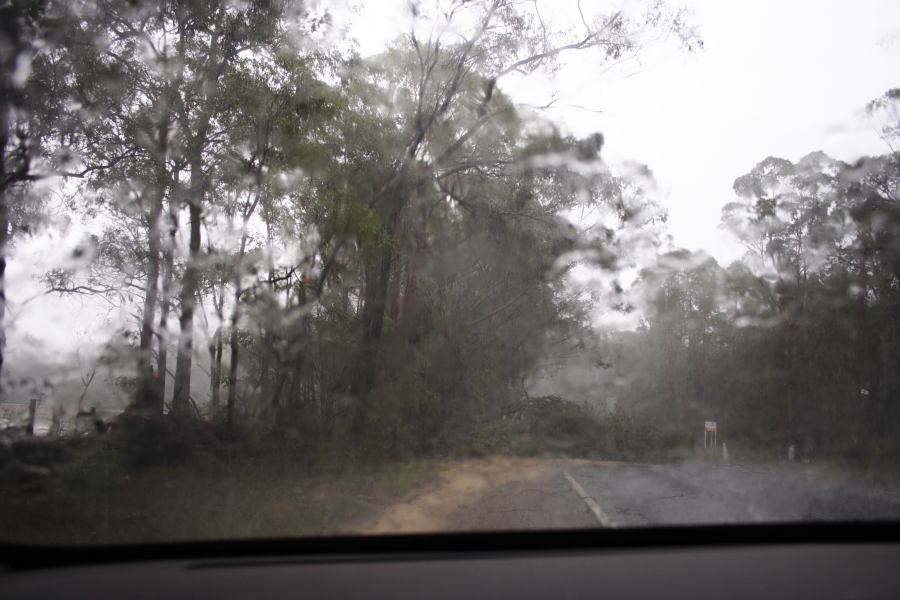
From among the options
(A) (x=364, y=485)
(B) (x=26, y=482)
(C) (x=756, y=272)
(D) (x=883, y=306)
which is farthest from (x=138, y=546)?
(D) (x=883, y=306)

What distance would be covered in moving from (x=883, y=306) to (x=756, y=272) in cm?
288

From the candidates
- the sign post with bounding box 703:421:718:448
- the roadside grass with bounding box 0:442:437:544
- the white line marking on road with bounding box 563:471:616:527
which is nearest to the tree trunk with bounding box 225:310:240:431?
the roadside grass with bounding box 0:442:437:544

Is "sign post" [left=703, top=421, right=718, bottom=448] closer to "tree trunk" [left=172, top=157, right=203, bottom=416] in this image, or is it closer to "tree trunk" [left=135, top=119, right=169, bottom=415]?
"tree trunk" [left=172, top=157, right=203, bottom=416]

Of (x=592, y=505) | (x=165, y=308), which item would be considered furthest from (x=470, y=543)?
(x=165, y=308)

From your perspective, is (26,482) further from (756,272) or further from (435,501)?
(756,272)

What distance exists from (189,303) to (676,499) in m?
7.01

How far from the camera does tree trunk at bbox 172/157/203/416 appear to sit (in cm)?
920

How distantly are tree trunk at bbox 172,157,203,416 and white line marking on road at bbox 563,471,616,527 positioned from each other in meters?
5.70

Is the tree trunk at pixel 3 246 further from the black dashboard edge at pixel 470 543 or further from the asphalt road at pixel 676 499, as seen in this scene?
the asphalt road at pixel 676 499

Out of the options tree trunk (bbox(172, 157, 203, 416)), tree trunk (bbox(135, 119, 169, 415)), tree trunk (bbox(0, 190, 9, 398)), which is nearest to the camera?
tree trunk (bbox(0, 190, 9, 398))

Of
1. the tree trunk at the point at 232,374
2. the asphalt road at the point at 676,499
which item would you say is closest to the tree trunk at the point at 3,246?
the tree trunk at the point at 232,374

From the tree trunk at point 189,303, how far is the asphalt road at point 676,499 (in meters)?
4.64

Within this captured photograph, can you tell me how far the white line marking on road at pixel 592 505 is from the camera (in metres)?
5.78

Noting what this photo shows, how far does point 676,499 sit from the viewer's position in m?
7.36
